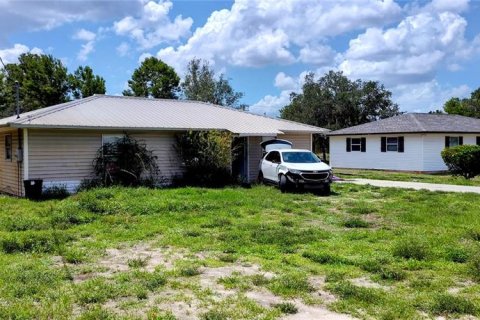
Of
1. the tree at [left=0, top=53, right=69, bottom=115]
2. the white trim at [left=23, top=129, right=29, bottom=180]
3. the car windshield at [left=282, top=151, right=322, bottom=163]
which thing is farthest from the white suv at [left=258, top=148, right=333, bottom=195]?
the tree at [left=0, top=53, right=69, bottom=115]

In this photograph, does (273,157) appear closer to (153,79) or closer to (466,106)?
(153,79)

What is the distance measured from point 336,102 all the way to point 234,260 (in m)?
41.5

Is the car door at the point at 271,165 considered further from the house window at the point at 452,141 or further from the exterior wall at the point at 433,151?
the house window at the point at 452,141

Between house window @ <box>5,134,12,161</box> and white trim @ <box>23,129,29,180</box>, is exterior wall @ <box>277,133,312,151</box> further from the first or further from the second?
house window @ <box>5,134,12,161</box>

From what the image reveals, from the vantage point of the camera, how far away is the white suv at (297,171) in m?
16.1

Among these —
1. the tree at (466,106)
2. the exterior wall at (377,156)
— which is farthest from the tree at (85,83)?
the tree at (466,106)

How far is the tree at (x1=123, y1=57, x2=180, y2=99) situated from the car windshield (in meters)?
33.7

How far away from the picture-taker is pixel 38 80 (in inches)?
1800

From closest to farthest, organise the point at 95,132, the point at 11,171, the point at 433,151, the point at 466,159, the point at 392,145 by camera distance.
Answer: the point at 95,132
the point at 11,171
the point at 466,159
the point at 433,151
the point at 392,145

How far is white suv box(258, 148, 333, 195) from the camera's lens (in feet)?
52.8

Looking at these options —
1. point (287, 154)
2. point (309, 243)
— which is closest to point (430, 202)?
point (287, 154)

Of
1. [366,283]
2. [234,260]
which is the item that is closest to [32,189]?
[234,260]

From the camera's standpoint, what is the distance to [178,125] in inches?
753

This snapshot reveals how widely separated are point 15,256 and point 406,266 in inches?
235
